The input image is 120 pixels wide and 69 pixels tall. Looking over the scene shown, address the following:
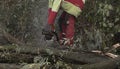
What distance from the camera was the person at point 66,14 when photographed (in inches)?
231

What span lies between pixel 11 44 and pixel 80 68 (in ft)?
4.16

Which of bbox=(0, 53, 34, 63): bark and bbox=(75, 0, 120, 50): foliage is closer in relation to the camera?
bbox=(0, 53, 34, 63): bark

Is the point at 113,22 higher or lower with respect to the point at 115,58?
higher

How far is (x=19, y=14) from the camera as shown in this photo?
716 cm

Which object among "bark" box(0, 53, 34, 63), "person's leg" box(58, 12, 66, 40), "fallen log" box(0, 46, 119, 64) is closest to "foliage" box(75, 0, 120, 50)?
"person's leg" box(58, 12, 66, 40)

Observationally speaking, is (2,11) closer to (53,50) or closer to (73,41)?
(73,41)

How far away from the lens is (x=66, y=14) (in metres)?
6.35

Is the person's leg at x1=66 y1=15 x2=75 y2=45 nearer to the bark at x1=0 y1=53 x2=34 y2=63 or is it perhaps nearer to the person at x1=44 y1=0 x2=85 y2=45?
the person at x1=44 y1=0 x2=85 y2=45

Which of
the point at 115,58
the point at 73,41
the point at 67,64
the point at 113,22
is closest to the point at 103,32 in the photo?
the point at 113,22

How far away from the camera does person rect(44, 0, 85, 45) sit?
5.86m

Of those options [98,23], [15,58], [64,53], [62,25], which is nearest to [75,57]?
[64,53]

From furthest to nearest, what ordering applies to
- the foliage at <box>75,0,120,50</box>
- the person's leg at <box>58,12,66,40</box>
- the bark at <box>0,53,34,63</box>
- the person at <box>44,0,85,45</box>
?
the person's leg at <box>58,12,66,40</box> < the foliage at <box>75,0,120,50</box> < the person at <box>44,0,85,45</box> < the bark at <box>0,53,34,63</box>

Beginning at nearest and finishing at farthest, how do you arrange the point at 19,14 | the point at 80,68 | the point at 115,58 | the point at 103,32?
the point at 80,68
the point at 115,58
the point at 103,32
the point at 19,14

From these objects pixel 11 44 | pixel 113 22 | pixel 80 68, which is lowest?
pixel 80 68
